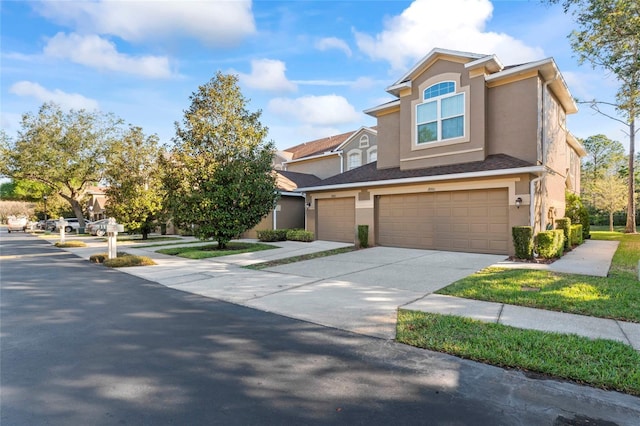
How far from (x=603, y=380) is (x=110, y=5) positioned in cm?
1336

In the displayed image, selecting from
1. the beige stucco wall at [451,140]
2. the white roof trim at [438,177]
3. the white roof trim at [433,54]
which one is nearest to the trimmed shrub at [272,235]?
the white roof trim at [438,177]

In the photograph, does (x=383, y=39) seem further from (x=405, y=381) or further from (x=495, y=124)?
(x=405, y=381)

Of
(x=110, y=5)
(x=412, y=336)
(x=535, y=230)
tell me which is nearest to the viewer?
(x=412, y=336)

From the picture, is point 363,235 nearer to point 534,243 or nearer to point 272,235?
point 272,235

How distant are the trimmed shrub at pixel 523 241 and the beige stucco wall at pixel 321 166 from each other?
1581cm

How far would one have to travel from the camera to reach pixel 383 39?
12.8 meters

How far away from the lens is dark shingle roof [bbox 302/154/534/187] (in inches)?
448

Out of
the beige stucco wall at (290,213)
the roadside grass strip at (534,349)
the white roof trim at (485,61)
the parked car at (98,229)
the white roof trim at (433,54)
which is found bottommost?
the roadside grass strip at (534,349)

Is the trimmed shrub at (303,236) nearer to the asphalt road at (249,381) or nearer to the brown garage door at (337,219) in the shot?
the brown garage door at (337,219)

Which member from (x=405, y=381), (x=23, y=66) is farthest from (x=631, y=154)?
(x=23, y=66)

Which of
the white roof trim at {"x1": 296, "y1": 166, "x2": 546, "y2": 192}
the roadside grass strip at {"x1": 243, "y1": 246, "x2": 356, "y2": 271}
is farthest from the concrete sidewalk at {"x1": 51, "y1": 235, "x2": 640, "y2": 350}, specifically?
the white roof trim at {"x1": 296, "y1": 166, "x2": 546, "y2": 192}

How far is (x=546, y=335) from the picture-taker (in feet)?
13.7

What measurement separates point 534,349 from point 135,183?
73.5 feet

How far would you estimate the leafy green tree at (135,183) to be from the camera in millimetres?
20484
